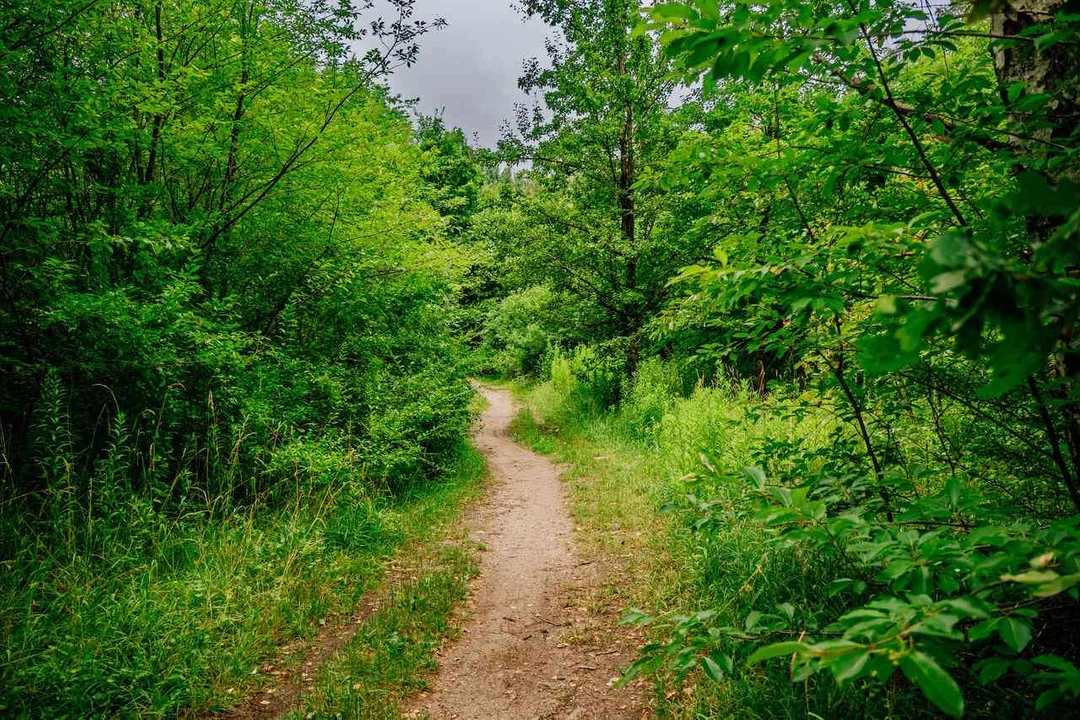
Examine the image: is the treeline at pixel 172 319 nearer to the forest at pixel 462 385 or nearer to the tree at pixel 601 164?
the forest at pixel 462 385

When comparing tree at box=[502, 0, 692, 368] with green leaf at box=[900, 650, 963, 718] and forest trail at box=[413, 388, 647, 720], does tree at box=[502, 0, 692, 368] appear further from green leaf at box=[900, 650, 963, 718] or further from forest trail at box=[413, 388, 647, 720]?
green leaf at box=[900, 650, 963, 718]

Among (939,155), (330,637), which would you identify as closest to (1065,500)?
(939,155)

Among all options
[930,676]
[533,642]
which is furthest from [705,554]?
[930,676]

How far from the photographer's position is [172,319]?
16.5ft

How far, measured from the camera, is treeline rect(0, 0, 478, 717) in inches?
148

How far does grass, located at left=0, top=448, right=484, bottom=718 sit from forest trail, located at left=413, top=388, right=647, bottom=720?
0.35 m

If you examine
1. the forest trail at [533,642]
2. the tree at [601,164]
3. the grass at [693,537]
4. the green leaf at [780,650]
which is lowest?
the forest trail at [533,642]

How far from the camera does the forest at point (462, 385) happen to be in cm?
149

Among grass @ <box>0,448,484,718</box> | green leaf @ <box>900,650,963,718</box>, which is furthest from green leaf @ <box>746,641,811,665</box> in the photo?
grass @ <box>0,448,484,718</box>

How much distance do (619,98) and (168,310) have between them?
9.42m

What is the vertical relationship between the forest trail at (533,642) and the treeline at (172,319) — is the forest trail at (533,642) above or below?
below

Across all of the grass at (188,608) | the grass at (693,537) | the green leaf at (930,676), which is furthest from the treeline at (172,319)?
the green leaf at (930,676)

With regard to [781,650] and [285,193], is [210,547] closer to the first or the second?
[285,193]

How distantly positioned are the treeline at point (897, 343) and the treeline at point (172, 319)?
3967 mm
